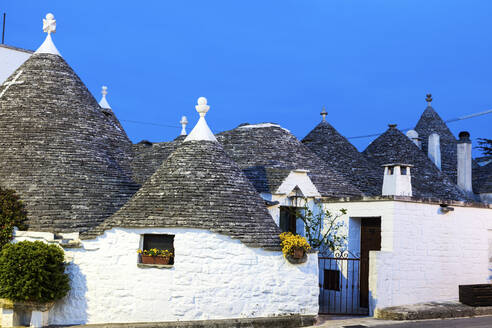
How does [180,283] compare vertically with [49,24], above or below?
below

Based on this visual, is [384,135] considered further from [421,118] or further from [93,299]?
[93,299]

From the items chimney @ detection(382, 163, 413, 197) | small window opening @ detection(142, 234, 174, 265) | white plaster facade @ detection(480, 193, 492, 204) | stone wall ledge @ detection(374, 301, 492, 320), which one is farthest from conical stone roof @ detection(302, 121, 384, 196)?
small window opening @ detection(142, 234, 174, 265)

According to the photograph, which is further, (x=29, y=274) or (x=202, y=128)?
(x=202, y=128)

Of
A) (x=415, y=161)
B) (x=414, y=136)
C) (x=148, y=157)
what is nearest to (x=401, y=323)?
(x=148, y=157)

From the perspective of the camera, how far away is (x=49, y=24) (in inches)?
756

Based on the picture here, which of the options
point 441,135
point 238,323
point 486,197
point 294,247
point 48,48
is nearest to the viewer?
point 238,323

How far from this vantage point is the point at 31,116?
17.3 metres

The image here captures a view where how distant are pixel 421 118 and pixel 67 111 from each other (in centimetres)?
2369

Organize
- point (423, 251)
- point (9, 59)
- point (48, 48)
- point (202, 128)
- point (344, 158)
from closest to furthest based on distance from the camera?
1. point (202, 128)
2. point (423, 251)
3. point (48, 48)
4. point (344, 158)
5. point (9, 59)

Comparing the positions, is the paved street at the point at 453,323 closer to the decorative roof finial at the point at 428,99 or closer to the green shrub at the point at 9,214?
the green shrub at the point at 9,214

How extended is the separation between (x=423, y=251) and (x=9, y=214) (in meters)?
10.3

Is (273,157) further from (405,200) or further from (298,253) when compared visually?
(298,253)

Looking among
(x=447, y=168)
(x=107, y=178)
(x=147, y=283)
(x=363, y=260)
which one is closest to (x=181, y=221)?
(x=147, y=283)

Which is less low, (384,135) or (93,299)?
(384,135)
